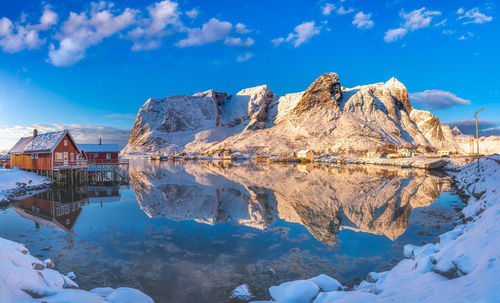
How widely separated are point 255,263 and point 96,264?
5.45 m

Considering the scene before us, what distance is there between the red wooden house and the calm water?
12.1m

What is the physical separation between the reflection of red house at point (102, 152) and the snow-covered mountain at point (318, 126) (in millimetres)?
77533

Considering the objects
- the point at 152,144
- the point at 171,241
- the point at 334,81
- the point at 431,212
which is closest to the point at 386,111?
the point at 334,81

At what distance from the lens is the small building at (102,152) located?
50.2 meters

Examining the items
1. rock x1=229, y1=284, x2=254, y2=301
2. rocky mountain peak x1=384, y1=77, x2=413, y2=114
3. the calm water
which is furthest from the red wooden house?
rocky mountain peak x1=384, y1=77, x2=413, y2=114

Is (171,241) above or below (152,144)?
below

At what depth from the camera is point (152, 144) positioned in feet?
570

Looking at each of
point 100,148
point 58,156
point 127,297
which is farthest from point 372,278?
point 100,148

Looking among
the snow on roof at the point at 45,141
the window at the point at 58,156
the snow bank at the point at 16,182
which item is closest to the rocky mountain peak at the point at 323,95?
the snow on roof at the point at 45,141

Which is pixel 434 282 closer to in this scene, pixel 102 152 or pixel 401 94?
pixel 102 152

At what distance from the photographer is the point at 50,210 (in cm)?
1872

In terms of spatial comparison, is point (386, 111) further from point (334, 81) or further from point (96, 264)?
point (96, 264)

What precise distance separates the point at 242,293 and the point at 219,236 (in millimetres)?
5285

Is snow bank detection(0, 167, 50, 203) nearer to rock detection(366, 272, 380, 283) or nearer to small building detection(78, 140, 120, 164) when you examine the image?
small building detection(78, 140, 120, 164)
